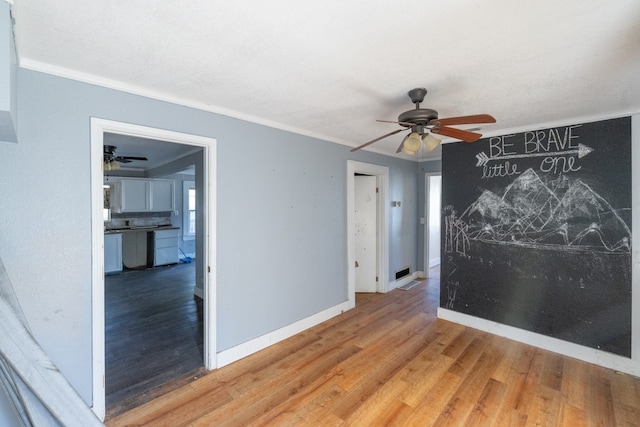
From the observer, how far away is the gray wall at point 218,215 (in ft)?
5.18

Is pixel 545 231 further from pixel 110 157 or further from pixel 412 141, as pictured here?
pixel 110 157

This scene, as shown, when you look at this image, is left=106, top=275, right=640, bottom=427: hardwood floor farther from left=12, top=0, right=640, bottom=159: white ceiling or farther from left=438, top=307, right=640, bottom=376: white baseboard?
left=12, top=0, right=640, bottom=159: white ceiling

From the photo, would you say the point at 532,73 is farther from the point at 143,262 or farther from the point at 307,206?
the point at 143,262

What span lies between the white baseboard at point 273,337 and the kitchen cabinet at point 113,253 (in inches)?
177

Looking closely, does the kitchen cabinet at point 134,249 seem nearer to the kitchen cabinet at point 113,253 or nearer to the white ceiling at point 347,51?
the kitchen cabinet at point 113,253

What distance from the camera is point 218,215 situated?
2379 mm

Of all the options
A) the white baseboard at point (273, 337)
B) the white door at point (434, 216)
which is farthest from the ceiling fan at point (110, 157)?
the white door at point (434, 216)

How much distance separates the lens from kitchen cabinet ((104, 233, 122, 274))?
536 cm

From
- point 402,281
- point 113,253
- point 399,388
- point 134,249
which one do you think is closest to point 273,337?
point 399,388

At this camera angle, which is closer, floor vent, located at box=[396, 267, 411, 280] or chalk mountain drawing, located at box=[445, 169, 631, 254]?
chalk mountain drawing, located at box=[445, 169, 631, 254]

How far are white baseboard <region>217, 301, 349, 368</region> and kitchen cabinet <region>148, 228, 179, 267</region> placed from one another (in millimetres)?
4571

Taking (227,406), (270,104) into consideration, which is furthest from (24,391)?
(270,104)

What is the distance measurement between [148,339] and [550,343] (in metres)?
4.26

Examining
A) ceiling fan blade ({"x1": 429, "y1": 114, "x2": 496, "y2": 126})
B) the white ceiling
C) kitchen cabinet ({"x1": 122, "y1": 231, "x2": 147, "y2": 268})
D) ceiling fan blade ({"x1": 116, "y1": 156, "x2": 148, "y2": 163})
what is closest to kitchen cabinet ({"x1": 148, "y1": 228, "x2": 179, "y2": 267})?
kitchen cabinet ({"x1": 122, "y1": 231, "x2": 147, "y2": 268})
